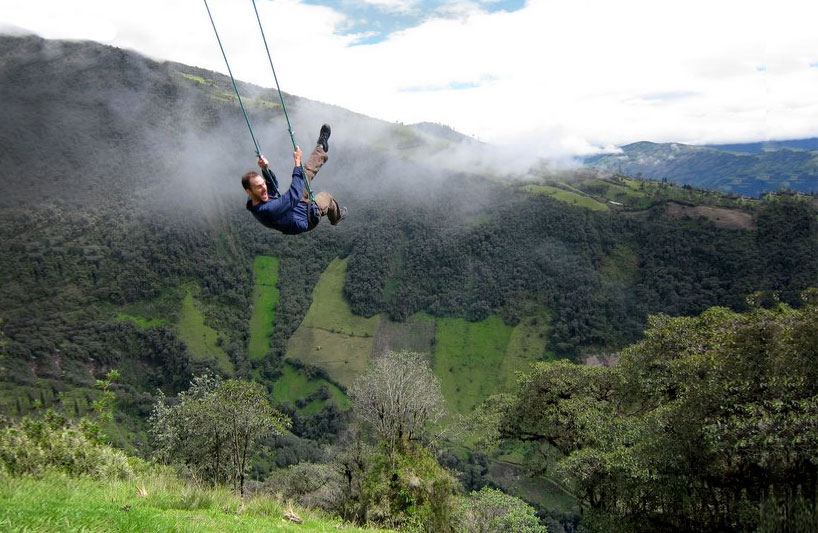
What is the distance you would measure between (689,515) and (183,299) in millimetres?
149719

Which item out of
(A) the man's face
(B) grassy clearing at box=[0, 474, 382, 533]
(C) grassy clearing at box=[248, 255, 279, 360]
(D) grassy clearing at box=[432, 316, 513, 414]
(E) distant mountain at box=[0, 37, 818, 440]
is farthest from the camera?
(C) grassy clearing at box=[248, 255, 279, 360]

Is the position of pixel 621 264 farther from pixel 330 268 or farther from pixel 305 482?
pixel 305 482

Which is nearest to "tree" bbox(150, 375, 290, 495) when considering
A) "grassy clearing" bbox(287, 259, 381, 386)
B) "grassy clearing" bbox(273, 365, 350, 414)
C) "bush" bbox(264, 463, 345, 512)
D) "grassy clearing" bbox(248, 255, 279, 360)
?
"bush" bbox(264, 463, 345, 512)

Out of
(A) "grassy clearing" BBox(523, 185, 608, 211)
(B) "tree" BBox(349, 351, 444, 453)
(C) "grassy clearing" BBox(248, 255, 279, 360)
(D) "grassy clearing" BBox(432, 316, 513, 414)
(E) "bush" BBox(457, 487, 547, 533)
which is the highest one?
(A) "grassy clearing" BBox(523, 185, 608, 211)

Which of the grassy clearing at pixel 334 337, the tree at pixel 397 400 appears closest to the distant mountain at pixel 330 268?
the grassy clearing at pixel 334 337

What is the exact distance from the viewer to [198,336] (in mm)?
130875

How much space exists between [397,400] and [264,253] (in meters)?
159

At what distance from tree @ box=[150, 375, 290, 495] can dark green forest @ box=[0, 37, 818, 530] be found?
6289 cm

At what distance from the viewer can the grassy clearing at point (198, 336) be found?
405ft

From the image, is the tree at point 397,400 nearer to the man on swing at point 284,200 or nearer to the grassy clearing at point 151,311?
the man on swing at point 284,200

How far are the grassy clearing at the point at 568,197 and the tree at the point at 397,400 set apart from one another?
14460cm

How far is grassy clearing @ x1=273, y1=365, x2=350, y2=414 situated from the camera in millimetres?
113750

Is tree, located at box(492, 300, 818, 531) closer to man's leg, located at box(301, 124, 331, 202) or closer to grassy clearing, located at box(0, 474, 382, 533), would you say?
grassy clearing, located at box(0, 474, 382, 533)

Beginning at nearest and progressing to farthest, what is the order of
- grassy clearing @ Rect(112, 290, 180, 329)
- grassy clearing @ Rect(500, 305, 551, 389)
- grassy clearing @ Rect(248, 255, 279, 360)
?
grassy clearing @ Rect(500, 305, 551, 389)
grassy clearing @ Rect(112, 290, 180, 329)
grassy clearing @ Rect(248, 255, 279, 360)
